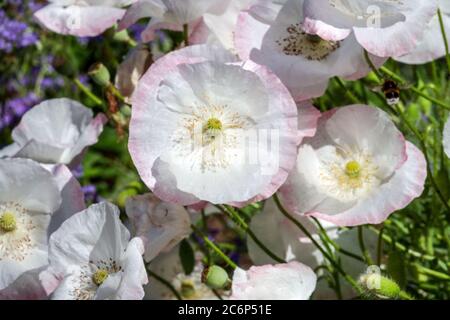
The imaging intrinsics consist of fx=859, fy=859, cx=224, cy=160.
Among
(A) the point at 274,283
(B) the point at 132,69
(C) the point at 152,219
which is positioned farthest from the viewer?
(B) the point at 132,69

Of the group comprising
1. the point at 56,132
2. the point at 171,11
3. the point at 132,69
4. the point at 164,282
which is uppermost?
the point at 171,11

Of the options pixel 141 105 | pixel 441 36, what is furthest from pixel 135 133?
pixel 441 36

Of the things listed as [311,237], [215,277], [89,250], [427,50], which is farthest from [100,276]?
[427,50]

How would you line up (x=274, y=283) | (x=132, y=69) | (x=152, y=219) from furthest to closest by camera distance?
(x=132, y=69), (x=152, y=219), (x=274, y=283)

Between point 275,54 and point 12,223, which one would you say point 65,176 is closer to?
point 12,223

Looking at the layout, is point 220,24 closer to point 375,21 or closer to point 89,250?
point 375,21

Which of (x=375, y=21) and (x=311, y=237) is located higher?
(x=375, y=21)

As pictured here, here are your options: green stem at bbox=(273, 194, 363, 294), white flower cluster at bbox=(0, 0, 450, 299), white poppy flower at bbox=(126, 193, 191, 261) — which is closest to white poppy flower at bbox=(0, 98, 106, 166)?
white flower cluster at bbox=(0, 0, 450, 299)
